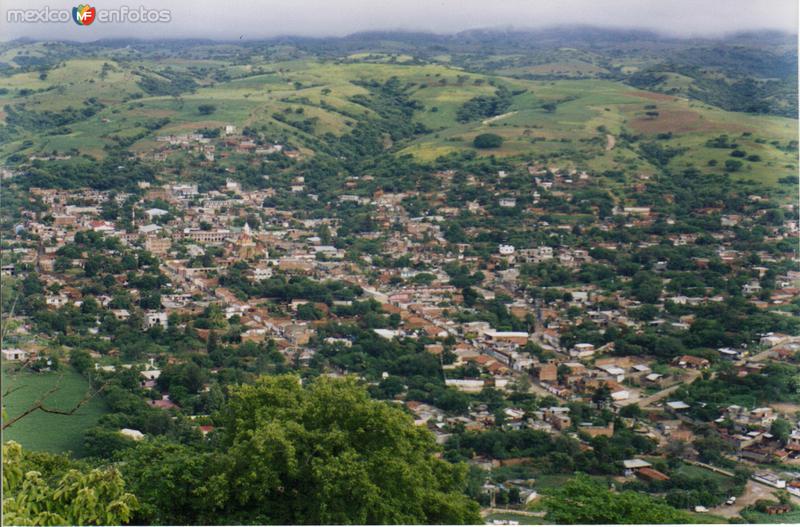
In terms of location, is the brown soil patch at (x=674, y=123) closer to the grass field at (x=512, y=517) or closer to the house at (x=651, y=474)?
the house at (x=651, y=474)

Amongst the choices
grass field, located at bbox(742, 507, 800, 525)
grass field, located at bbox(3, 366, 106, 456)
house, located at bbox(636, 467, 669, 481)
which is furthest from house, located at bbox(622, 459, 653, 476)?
grass field, located at bbox(3, 366, 106, 456)

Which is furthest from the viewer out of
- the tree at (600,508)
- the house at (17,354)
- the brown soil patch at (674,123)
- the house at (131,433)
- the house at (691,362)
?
the brown soil patch at (674,123)

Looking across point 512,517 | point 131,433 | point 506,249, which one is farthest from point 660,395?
point 506,249

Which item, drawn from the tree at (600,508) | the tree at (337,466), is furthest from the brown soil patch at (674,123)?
the tree at (337,466)

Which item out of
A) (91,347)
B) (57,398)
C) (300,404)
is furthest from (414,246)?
(300,404)

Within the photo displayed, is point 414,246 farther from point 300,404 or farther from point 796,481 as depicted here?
point 300,404

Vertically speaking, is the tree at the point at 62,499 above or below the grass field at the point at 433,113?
above
